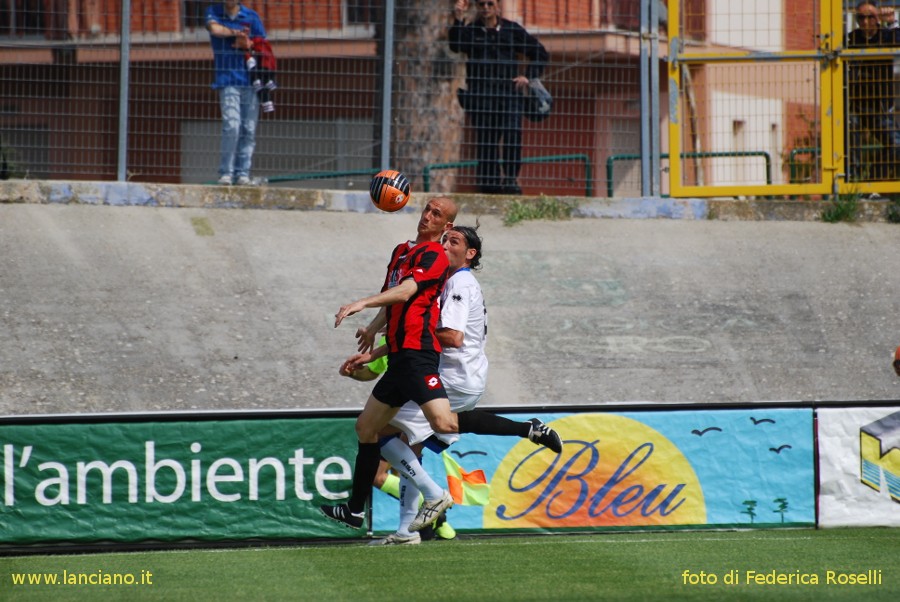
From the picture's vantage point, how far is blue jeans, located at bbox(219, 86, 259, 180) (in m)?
12.7

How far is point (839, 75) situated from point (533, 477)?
717 cm

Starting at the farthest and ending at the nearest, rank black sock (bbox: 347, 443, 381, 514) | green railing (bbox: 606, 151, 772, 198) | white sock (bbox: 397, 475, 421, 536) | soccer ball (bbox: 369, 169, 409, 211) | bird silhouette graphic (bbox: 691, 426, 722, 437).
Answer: green railing (bbox: 606, 151, 772, 198), bird silhouette graphic (bbox: 691, 426, 722, 437), white sock (bbox: 397, 475, 421, 536), soccer ball (bbox: 369, 169, 409, 211), black sock (bbox: 347, 443, 381, 514)

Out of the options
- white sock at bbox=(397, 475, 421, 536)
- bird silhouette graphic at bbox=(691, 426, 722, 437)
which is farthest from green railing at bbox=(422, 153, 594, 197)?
white sock at bbox=(397, 475, 421, 536)

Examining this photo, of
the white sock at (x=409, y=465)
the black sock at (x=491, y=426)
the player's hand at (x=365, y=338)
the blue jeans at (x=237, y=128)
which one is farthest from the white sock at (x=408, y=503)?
the blue jeans at (x=237, y=128)

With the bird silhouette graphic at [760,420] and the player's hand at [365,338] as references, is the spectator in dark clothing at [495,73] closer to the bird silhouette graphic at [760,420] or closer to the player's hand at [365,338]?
the bird silhouette graphic at [760,420]

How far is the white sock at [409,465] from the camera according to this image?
749 centimetres

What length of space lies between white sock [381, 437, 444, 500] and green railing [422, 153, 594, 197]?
19.7 ft

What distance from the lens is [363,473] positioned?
299 inches

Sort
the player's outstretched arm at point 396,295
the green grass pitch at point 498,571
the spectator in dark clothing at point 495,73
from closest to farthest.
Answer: the green grass pitch at point 498,571 < the player's outstretched arm at point 396,295 < the spectator in dark clothing at point 495,73

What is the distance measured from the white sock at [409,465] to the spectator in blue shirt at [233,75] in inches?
240

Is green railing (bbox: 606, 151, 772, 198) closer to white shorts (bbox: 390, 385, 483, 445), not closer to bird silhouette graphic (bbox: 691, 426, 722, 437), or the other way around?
bird silhouette graphic (bbox: 691, 426, 722, 437)

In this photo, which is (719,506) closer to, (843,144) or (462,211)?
(462,211)

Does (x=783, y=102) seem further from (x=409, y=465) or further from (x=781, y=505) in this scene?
(x=409, y=465)

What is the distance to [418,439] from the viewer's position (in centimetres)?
760
